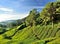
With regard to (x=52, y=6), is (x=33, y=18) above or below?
below

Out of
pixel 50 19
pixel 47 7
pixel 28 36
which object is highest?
pixel 47 7

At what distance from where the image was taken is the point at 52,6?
375ft

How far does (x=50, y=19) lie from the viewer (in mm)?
124250

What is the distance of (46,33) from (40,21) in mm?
40978

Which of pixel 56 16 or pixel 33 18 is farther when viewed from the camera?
pixel 33 18

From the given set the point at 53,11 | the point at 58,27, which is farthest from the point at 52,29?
the point at 53,11

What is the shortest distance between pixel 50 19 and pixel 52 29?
55.2 ft

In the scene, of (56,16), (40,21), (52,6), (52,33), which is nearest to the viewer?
(52,33)

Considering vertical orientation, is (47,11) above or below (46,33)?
above

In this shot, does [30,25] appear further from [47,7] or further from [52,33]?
[52,33]

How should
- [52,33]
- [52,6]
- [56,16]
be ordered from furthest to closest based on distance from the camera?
[56,16] < [52,6] < [52,33]

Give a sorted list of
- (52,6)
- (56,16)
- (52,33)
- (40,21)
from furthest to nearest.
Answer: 1. (40,21)
2. (56,16)
3. (52,6)
4. (52,33)

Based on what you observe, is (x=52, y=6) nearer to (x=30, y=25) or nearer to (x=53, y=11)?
(x=53, y=11)

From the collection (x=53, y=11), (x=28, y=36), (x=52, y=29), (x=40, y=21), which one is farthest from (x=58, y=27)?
(x=40, y=21)
